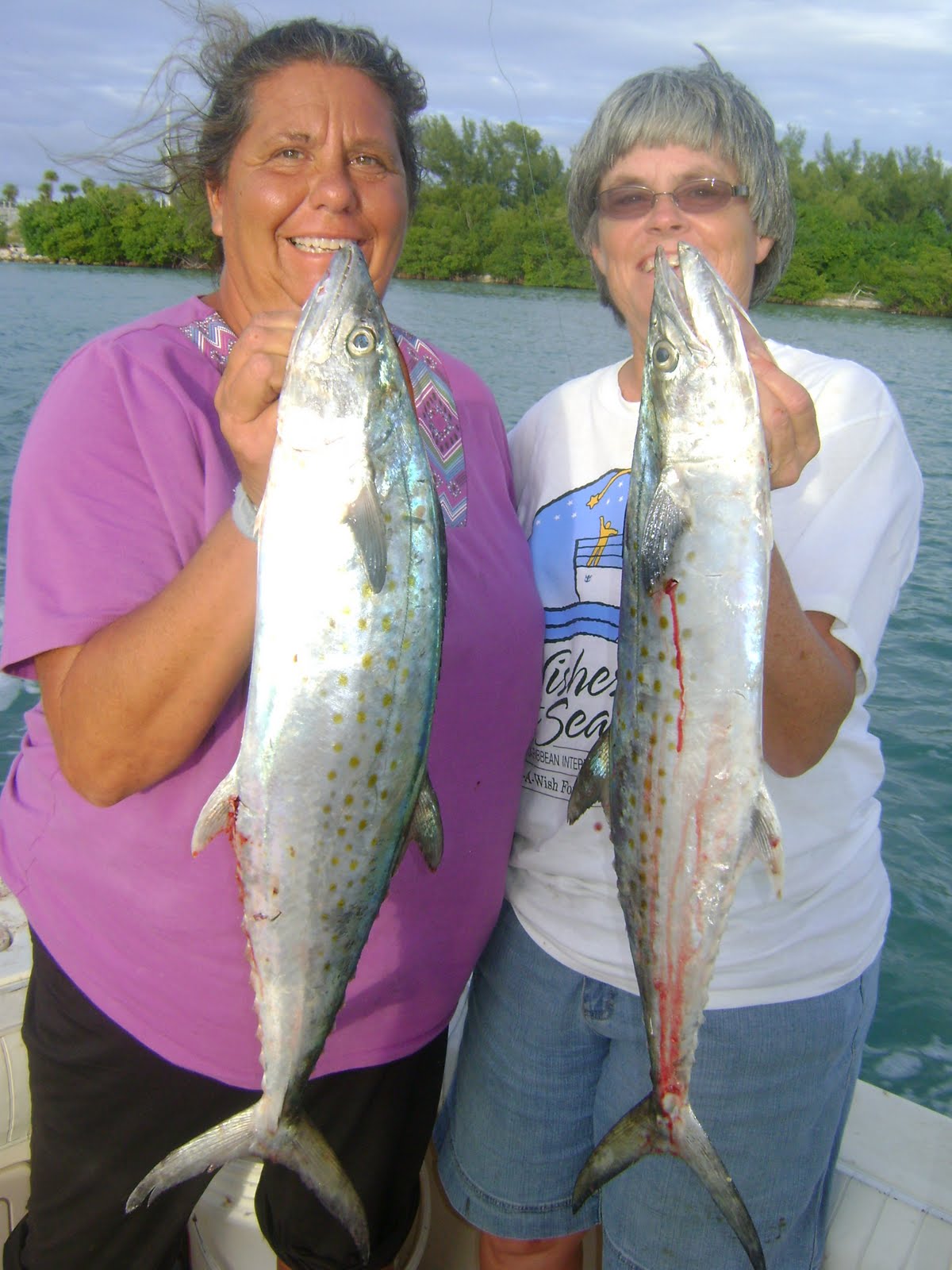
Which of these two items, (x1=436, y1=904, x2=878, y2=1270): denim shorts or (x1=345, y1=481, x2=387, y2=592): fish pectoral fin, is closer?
(x1=345, y1=481, x2=387, y2=592): fish pectoral fin

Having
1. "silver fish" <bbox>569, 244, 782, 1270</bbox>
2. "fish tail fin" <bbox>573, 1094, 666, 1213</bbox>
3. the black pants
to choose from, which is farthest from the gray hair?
the black pants

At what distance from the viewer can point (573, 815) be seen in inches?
84.2

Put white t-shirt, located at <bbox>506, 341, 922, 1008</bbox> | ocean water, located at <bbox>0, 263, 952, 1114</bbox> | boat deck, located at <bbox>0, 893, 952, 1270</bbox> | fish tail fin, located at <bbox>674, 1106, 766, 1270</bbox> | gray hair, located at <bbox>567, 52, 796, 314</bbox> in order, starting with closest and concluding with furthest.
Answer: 1. fish tail fin, located at <bbox>674, 1106, 766, 1270</bbox>
2. white t-shirt, located at <bbox>506, 341, 922, 1008</bbox>
3. gray hair, located at <bbox>567, 52, 796, 314</bbox>
4. boat deck, located at <bbox>0, 893, 952, 1270</bbox>
5. ocean water, located at <bbox>0, 263, 952, 1114</bbox>

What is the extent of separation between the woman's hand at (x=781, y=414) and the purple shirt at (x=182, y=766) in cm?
71

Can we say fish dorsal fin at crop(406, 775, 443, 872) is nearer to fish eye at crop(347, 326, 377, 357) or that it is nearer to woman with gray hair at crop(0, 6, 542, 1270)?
woman with gray hair at crop(0, 6, 542, 1270)

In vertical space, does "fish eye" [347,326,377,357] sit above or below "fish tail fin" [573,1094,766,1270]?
above

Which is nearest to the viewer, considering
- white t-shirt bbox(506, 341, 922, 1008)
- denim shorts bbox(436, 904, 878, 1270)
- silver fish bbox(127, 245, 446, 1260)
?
silver fish bbox(127, 245, 446, 1260)

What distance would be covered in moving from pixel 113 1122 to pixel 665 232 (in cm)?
243

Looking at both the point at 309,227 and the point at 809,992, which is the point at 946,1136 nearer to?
the point at 809,992

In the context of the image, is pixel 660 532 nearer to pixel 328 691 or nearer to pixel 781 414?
pixel 781 414

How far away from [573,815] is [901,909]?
5500 millimetres

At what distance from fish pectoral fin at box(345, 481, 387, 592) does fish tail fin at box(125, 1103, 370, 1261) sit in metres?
1.08

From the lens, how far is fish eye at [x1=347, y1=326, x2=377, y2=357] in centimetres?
165

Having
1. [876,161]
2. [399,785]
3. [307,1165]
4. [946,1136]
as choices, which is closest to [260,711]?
[399,785]
